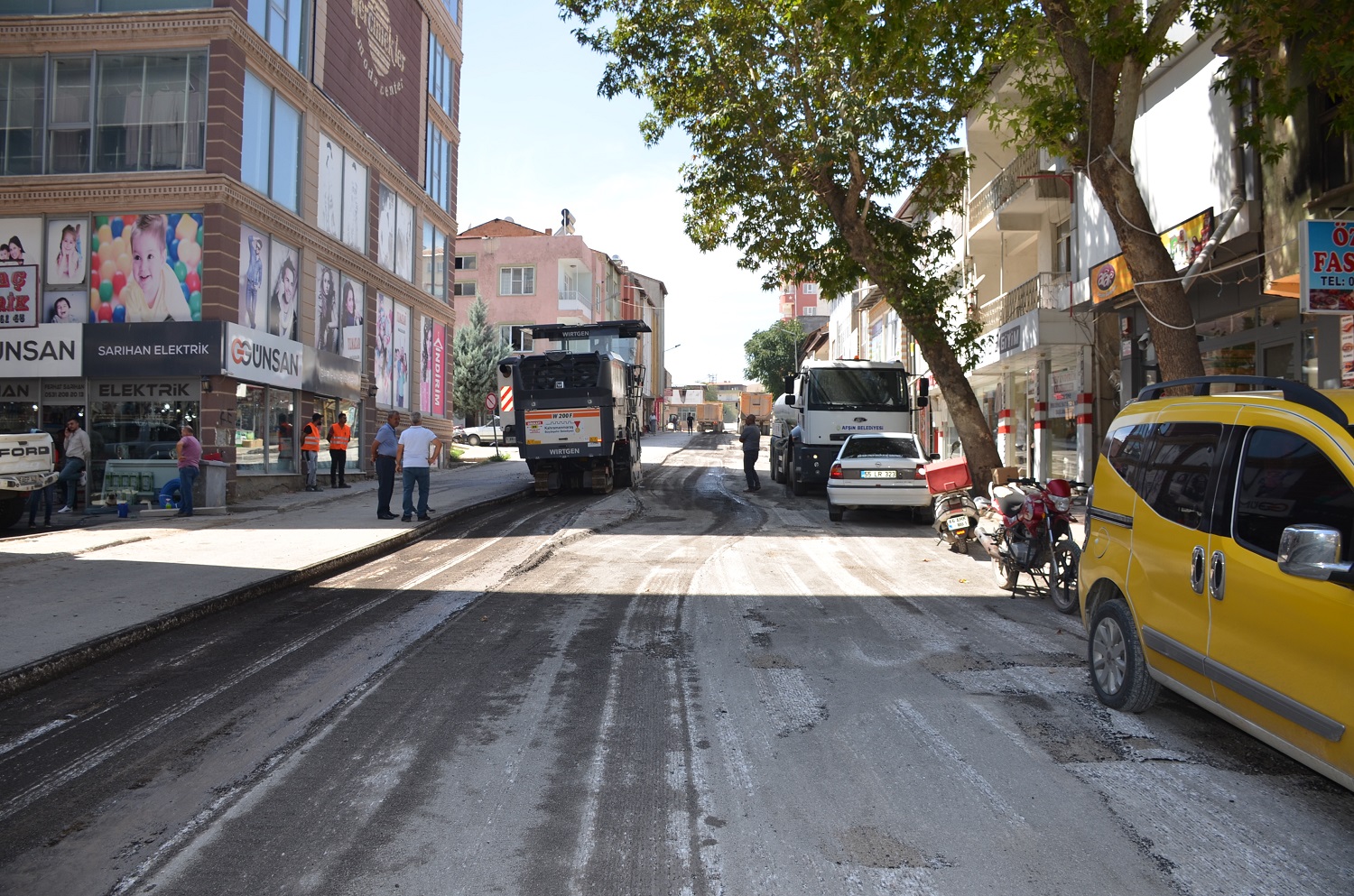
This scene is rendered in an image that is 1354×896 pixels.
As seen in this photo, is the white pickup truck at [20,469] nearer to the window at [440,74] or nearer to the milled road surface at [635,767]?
the milled road surface at [635,767]

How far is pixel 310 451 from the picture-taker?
22203mm

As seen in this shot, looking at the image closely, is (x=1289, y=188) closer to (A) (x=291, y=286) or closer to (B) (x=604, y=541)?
(B) (x=604, y=541)

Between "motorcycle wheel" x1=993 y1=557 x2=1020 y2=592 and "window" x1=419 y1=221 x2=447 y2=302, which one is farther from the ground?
"window" x1=419 y1=221 x2=447 y2=302

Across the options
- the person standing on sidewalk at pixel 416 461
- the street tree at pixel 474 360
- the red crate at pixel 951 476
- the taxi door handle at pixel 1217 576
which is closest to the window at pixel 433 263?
the person standing on sidewalk at pixel 416 461

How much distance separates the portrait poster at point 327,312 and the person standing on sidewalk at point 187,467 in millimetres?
6900

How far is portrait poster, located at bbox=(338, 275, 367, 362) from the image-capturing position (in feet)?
81.8

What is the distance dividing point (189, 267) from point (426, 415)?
44.3 ft

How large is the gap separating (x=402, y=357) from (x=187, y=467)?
13.7 meters

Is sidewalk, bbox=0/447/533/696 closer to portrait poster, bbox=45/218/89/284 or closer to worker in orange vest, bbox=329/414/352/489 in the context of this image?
worker in orange vest, bbox=329/414/352/489

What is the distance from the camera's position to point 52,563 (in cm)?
1076

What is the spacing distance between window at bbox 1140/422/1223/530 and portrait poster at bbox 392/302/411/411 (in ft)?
85.6

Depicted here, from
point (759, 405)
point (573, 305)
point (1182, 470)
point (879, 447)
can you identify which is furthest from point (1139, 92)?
point (759, 405)

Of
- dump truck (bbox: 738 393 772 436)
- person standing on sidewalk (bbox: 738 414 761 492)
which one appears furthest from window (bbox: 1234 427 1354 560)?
dump truck (bbox: 738 393 772 436)

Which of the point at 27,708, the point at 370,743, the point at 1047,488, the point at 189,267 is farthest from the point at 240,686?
the point at 189,267
